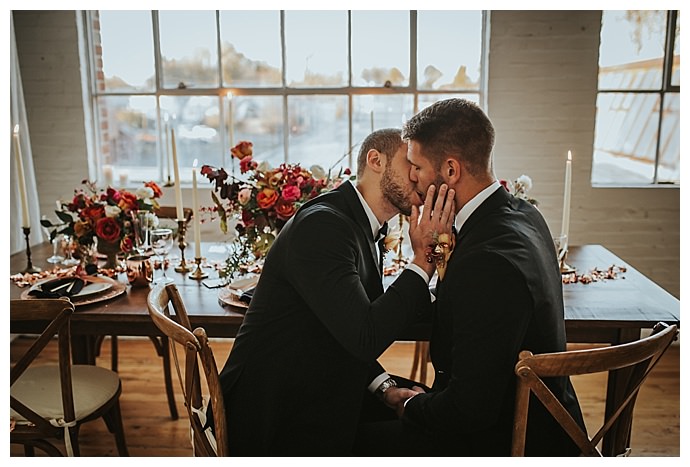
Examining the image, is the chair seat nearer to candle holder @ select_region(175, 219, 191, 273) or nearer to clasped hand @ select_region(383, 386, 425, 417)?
candle holder @ select_region(175, 219, 191, 273)

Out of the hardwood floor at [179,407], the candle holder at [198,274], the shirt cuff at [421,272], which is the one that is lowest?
the hardwood floor at [179,407]

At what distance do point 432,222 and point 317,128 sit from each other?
2348mm

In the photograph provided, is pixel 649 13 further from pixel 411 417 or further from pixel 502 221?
pixel 411 417

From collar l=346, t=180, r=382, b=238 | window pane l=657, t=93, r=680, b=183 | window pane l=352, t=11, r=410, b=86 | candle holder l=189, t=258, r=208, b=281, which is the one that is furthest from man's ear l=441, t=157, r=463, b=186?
window pane l=657, t=93, r=680, b=183

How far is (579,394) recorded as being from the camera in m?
3.15

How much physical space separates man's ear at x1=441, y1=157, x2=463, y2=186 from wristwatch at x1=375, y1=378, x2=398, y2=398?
2.03 feet

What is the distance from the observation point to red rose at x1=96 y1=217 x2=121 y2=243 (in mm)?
2391

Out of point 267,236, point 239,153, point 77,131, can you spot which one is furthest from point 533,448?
point 77,131

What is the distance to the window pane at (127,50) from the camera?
3746 millimetres

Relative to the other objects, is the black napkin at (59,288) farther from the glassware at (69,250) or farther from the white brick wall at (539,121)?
the white brick wall at (539,121)

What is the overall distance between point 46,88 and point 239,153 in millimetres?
1934

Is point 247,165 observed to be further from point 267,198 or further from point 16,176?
point 16,176

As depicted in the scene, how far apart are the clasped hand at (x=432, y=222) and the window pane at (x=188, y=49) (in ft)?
8.28

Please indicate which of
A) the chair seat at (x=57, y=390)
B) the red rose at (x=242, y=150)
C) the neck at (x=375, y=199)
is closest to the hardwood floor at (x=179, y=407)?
the chair seat at (x=57, y=390)
